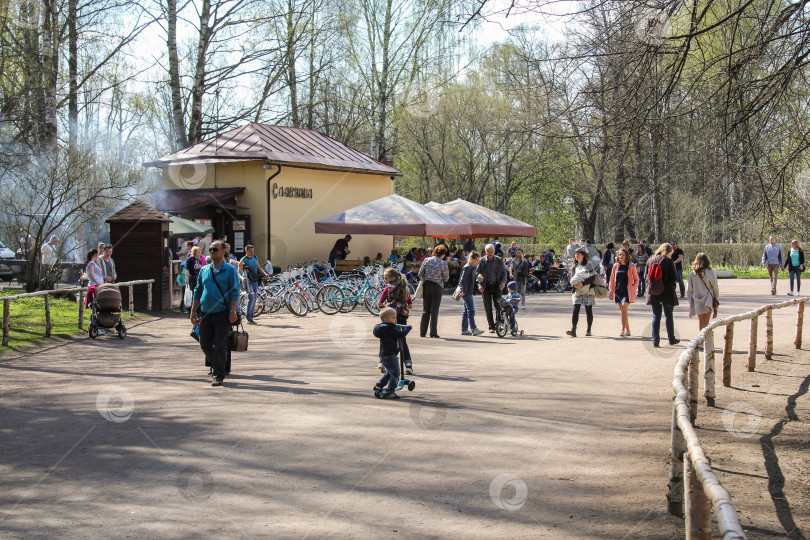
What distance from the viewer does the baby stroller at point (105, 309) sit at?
Result: 48.4ft

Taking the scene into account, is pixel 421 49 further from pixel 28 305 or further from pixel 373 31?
pixel 28 305

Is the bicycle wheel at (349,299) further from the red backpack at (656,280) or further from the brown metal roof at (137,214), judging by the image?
the red backpack at (656,280)

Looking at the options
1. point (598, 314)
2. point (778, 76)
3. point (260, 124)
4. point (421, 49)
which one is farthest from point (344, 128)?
point (778, 76)

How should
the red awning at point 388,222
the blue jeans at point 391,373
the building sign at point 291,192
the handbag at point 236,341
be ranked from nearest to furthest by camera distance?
the blue jeans at point 391,373 → the handbag at point 236,341 → the red awning at point 388,222 → the building sign at point 291,192

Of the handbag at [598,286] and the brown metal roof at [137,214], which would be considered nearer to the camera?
the handbag at [598,286]

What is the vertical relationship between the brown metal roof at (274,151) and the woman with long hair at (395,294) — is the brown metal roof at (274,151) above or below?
above

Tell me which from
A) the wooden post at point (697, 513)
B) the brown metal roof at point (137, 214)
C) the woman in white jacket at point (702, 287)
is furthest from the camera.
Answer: the brown metal roof at point (137, 214)

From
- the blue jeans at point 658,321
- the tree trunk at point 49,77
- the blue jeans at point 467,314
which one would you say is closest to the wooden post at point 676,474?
the blue jeans at point 658,321

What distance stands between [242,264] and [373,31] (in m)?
22.0

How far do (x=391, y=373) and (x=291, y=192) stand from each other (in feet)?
69.3

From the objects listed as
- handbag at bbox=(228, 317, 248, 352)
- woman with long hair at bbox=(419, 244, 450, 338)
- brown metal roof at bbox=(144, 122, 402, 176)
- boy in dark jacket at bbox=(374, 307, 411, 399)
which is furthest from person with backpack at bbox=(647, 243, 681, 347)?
brown metal roof at bbox=(144, 122, 402, 176)

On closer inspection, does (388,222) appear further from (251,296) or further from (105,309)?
(105,309)

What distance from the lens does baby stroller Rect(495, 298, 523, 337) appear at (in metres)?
16.0

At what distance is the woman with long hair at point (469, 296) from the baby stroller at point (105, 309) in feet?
20.9
